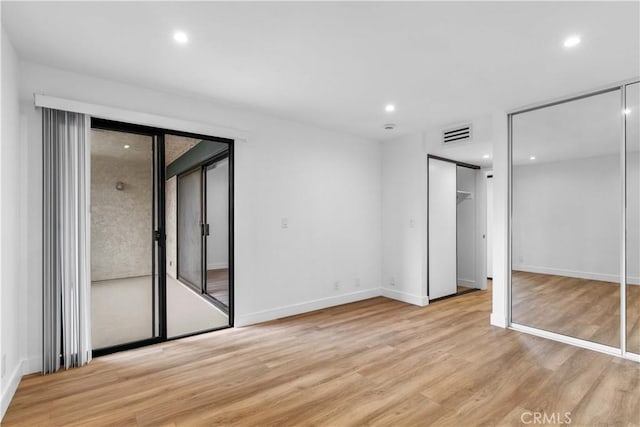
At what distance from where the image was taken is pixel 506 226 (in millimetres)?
3719

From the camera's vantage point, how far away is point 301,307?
4312mm

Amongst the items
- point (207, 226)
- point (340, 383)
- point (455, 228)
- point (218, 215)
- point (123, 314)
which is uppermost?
point (218, 215)

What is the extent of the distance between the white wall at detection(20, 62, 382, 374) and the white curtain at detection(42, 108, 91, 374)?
87 mm

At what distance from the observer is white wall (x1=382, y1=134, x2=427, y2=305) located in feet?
15.6

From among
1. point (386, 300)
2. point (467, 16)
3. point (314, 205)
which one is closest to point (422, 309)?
A: point (386, 300)

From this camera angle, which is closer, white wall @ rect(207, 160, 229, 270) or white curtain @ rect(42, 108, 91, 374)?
white curtain @ rect(42, 108, 91, 374)

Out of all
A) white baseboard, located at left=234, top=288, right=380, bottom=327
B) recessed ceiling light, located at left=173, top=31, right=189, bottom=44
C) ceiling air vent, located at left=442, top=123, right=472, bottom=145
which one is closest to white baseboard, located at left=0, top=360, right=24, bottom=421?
white baseboard, located at left=234, top=288, right=380, bottom=327

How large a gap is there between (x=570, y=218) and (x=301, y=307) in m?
3.29

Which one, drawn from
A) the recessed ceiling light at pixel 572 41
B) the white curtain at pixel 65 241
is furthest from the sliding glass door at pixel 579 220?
the white curtain at pixel 65 241

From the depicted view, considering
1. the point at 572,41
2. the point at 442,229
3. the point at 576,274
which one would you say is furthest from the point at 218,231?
the point at 576,274

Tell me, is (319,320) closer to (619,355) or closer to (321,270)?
(321,270)

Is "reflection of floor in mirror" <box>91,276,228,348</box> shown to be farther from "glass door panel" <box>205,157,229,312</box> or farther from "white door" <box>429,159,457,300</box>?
"white door" <box>429,159,457,300</box>

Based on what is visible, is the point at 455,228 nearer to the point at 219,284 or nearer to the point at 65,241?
the point at 219,284

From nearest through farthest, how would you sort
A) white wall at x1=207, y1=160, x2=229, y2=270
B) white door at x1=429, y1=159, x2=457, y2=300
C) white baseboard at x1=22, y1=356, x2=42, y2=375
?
1. white baseboard at x1=22, y1=356, x2=42, y2=375
2. white wall at x1=207, y1=160, x2=229, y2=270
3. white door at x1=429, y1=159, x2=457, y2=300
